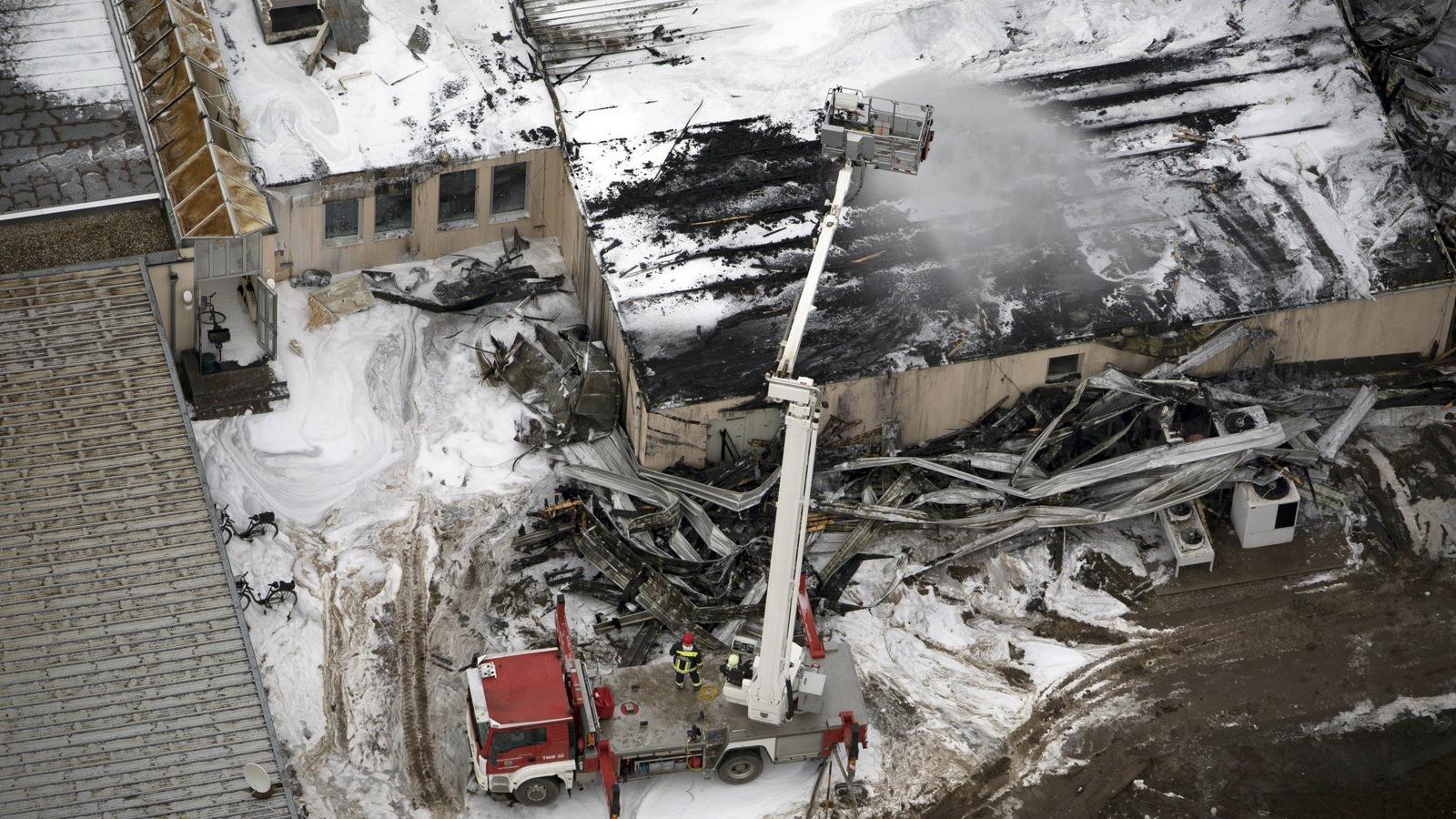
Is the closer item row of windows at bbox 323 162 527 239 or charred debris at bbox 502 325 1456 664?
charred debris at bbox 502 325 1456 664

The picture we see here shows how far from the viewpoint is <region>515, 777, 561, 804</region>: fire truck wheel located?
30.7 metres

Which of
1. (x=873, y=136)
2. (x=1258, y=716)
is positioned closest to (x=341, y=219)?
(x=873, y=136)

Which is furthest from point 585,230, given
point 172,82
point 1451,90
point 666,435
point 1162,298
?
point 1451,90

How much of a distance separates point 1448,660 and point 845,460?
1097 centimetres

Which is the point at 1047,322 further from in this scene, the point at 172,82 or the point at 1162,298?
the point at 172,82

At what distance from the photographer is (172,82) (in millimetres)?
37125

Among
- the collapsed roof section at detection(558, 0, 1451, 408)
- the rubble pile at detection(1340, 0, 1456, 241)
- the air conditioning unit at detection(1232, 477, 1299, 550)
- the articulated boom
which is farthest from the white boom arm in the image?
the rubble pile at detection(1340, 0, 1456, 241)

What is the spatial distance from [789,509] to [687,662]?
4.14m

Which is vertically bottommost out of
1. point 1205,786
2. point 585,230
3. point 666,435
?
point 1205,786

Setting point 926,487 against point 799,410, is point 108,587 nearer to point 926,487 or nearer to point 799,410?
point 799,410

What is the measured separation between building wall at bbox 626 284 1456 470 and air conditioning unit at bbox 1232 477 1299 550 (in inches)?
114

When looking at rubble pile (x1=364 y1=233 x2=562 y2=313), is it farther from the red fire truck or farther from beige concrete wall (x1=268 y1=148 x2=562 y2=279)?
the red fire truck

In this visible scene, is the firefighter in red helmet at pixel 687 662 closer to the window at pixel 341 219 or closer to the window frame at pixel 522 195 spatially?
the window frame at pixel 522 195

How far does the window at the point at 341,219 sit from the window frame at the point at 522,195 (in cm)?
270
